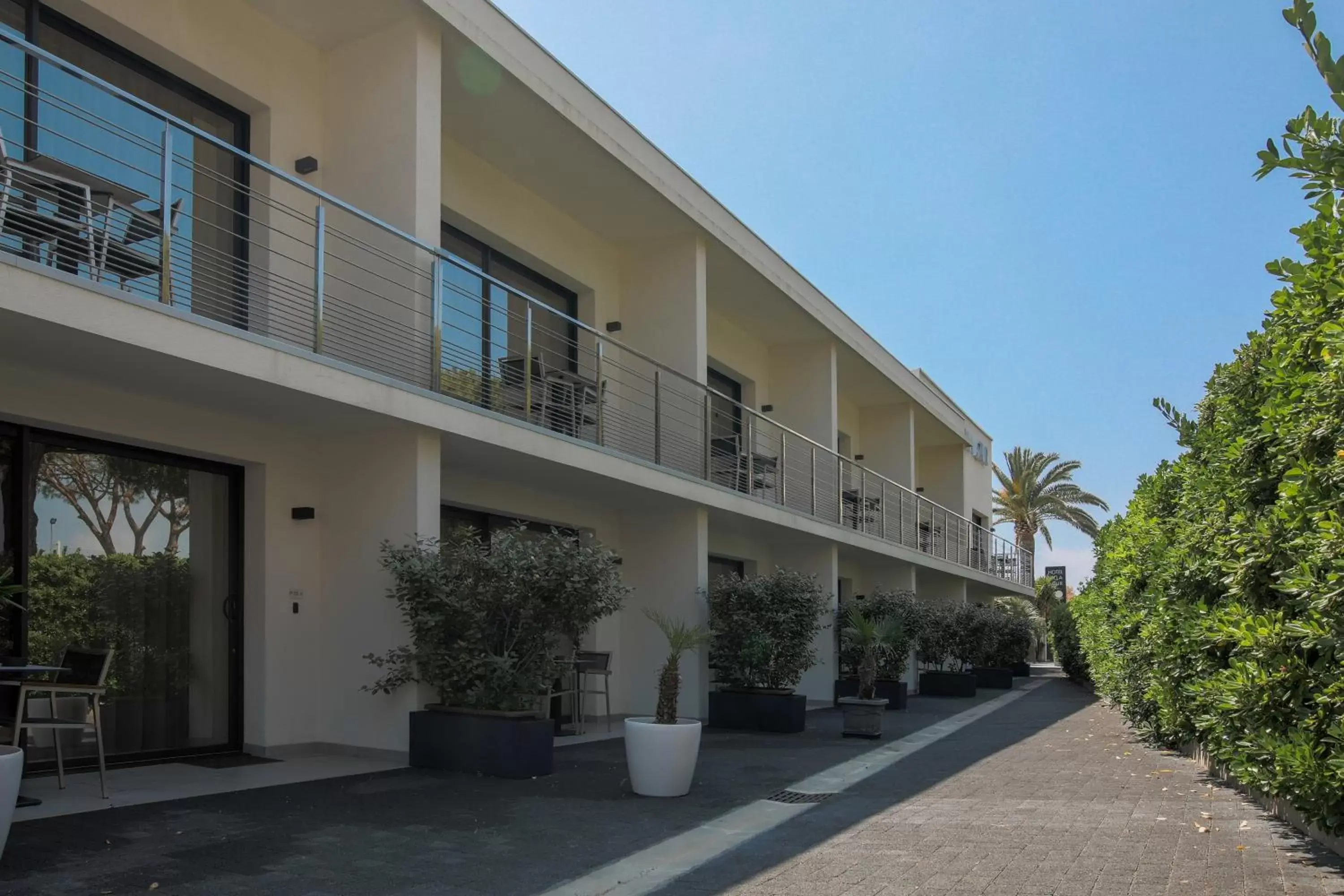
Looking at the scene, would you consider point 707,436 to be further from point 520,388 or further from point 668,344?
point 520,388

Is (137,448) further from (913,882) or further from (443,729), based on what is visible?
(913,882)

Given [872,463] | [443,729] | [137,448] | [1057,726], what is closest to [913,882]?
[443,729]

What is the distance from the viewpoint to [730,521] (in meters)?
16.3

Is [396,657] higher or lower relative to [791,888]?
higher

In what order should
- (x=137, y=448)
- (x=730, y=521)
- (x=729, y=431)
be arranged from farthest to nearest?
1. (x=729, y=431)
2. (x=730, y=521)
3. (x=137, y=448)

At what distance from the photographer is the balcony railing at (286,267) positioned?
24.3 feet

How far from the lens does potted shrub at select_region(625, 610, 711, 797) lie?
837 cm

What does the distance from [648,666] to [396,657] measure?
543 centimetres

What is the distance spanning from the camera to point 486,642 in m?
9.48

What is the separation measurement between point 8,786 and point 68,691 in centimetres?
187

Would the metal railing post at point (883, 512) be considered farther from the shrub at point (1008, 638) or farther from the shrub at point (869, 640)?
the shrub at point (1008, 638)

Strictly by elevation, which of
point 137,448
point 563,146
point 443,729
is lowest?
point 443,729

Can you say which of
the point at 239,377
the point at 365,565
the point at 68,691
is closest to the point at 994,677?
the point at 365,565

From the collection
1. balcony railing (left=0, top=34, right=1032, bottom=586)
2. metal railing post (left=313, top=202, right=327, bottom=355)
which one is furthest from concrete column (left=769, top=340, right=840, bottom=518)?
metal railing post (left=313, top=202, right=327, bottom=355)
